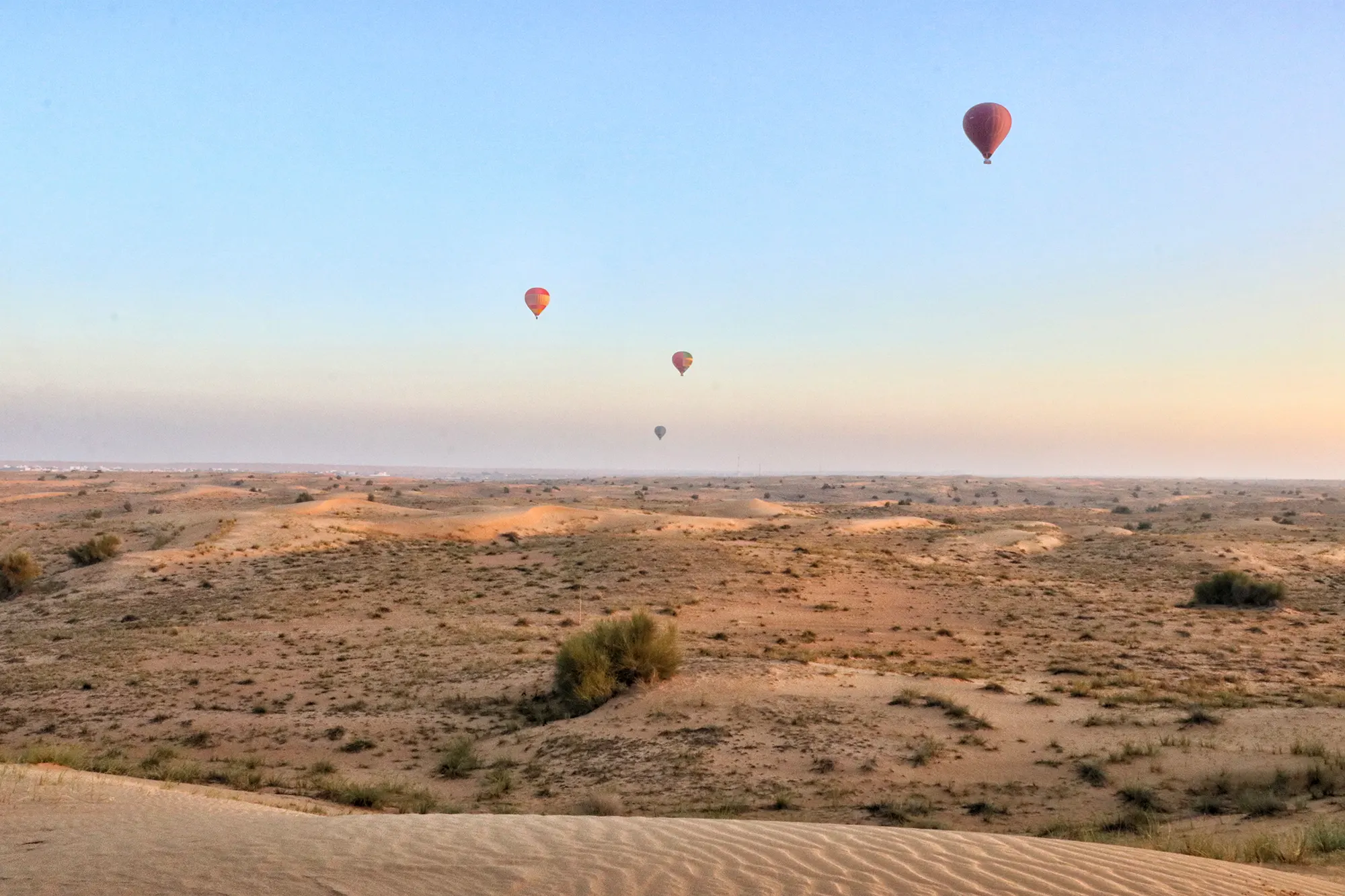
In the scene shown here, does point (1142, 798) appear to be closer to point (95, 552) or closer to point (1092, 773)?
point (1092, 773)

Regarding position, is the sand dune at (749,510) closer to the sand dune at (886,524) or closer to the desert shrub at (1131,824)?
the sand dune at (886,524)

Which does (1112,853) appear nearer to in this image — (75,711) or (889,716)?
(889,716)

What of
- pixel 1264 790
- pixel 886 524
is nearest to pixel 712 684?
pixel 1264 790

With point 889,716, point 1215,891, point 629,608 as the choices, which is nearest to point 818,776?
point 889,716

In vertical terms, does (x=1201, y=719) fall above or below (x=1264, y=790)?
below

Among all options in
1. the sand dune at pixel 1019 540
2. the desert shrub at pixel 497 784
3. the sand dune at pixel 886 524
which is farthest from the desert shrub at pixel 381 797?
the sand dune at pixel 886 524

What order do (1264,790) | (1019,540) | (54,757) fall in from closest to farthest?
(1264,790)
(54,757)
(1019,540)
